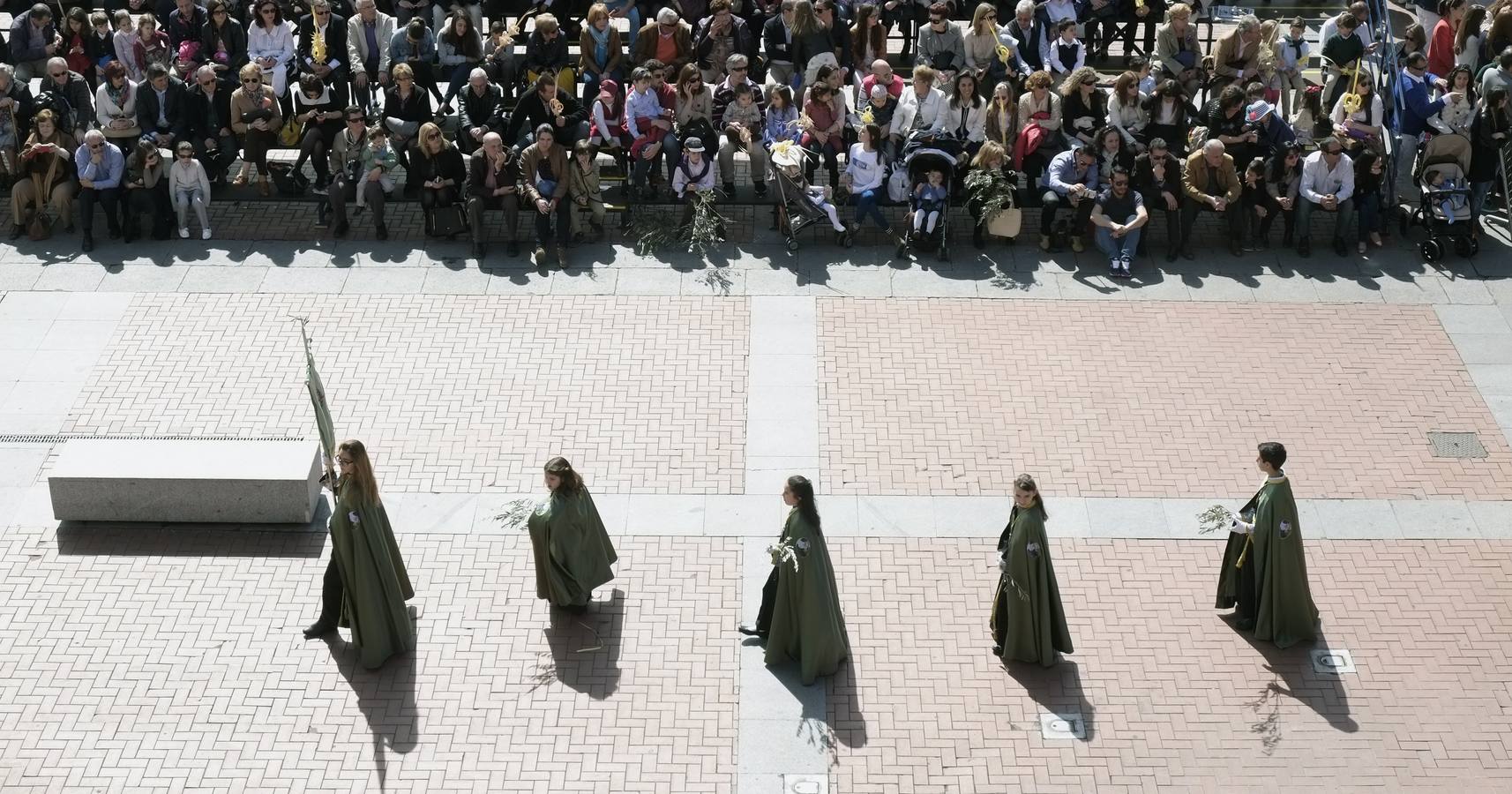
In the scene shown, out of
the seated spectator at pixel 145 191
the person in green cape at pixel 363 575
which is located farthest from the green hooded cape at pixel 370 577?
the seated spectator at pixel 145 191

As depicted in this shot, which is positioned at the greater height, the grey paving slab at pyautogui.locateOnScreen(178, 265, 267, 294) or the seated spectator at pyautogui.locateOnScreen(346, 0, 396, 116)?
the seated spectator at pyautogui.locateOnScreen(346, 0, 396, 116)

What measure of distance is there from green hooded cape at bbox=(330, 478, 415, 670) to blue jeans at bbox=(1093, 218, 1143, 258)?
30.4 ft

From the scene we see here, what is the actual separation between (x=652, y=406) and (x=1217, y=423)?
522 centimetres

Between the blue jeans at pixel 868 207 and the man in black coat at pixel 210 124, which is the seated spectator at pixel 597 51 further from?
the man in black coat at pixel 210 124

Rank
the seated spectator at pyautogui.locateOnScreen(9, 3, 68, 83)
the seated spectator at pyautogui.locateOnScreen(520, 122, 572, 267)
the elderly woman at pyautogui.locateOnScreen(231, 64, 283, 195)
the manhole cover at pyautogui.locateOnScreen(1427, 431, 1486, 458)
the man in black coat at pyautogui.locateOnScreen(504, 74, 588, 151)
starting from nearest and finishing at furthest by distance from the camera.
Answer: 1. the manhole cover at pyautogui.locateOnScreen(1427, 431, 1486, 458)
2. the seated spectator at pyautogui.locateOnScreen(520, 122, 572, 267)
3. the man in black coat at pyautogui.locateOnScreen(504, 74, 588, 151)
4. the elderly woman at pyautogui.locateOnScreen(231, 64, 283, 195)
5. the seated spectator at pyautogui.locateOnScreen(9, 3, 68, 83)

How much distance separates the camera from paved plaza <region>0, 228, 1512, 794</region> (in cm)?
1234

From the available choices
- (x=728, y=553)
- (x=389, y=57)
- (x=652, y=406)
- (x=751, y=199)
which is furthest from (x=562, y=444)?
(x=389, y=57)

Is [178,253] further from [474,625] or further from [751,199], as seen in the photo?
[474,625]

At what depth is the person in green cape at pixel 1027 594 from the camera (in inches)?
487

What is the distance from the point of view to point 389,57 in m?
21.4

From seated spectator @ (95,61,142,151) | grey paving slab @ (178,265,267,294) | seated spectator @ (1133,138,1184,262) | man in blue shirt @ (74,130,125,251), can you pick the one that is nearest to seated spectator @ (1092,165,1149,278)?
seated spectator @ (1133,138,1184,262)

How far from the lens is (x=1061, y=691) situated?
42.1ft

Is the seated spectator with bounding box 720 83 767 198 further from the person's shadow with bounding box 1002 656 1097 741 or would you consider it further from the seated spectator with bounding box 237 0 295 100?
the person's shadow with bounding box 1002 656 1097 741

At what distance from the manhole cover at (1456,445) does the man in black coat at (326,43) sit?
13125mm
